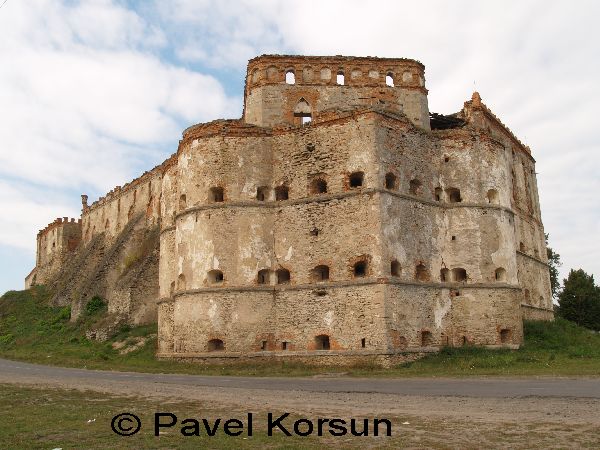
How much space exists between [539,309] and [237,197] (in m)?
16.6

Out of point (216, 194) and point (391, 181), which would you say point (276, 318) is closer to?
point (216, 194)

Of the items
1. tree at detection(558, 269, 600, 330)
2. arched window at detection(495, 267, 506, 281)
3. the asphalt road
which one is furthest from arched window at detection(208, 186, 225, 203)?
tree at detection(558, 269, 600, 330)

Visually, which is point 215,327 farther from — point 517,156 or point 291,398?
point 517,156

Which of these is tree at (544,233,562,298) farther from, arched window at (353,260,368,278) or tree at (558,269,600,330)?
arched window at (353,260,368,278)

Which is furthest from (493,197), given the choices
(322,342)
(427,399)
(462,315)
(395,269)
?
(427,399)

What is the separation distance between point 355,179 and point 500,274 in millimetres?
6924

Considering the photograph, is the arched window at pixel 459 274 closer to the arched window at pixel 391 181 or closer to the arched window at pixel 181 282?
the arched window at pixel 391 181

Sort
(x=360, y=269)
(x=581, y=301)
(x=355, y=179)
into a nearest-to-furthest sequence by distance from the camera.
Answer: (x=360, y=269), (x=355, y=179), (x=581, y=301)

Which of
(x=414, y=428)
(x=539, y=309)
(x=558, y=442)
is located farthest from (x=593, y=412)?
(x=539, y=309)

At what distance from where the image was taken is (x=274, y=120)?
2542cm

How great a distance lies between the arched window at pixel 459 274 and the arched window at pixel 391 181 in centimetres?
421

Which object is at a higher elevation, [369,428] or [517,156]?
[517,156]

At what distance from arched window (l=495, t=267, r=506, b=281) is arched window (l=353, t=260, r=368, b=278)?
569 centimetres

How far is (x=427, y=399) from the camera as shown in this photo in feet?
37.0
